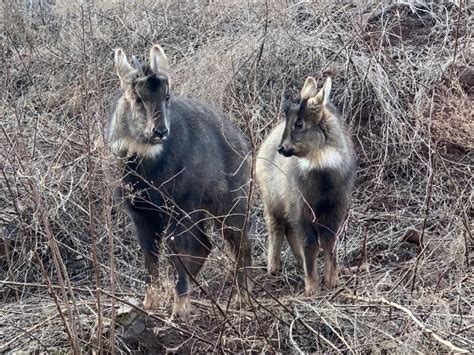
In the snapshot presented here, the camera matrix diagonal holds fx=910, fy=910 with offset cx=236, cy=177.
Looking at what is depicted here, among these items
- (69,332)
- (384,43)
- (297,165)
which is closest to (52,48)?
(384,43)

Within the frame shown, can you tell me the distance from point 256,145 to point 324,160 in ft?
4.75

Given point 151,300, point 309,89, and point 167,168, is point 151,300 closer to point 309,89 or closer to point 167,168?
point 167,168

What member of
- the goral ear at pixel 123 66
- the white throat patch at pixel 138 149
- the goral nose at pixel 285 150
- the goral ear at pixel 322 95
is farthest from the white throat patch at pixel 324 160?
the goral ear at pixel 123 66

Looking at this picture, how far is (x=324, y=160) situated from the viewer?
7.27 meters

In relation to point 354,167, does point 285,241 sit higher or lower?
lower

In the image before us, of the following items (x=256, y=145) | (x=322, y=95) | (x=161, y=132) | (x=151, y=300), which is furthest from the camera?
(x=256, y=145)

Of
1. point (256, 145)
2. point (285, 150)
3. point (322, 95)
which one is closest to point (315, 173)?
point (285, 150)

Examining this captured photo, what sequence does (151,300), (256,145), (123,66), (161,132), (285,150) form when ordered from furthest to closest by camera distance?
(256,145) → (285,150) → (123,66) → (151,300) → (161,132)

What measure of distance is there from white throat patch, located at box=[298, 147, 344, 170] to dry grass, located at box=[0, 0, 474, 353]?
805 mm

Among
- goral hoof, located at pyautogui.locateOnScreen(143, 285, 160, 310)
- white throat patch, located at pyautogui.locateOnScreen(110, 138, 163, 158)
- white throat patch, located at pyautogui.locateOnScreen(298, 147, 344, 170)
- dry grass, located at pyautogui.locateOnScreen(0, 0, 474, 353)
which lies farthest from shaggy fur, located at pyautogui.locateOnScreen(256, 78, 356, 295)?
goral hoof, located at pyautogui.locateOnScreen(143, 285, 160, 310)

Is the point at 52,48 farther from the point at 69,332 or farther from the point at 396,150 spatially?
the point at 69,332

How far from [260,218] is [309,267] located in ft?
5.19

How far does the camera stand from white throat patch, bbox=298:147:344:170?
7258 mm

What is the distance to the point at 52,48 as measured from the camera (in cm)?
1133
